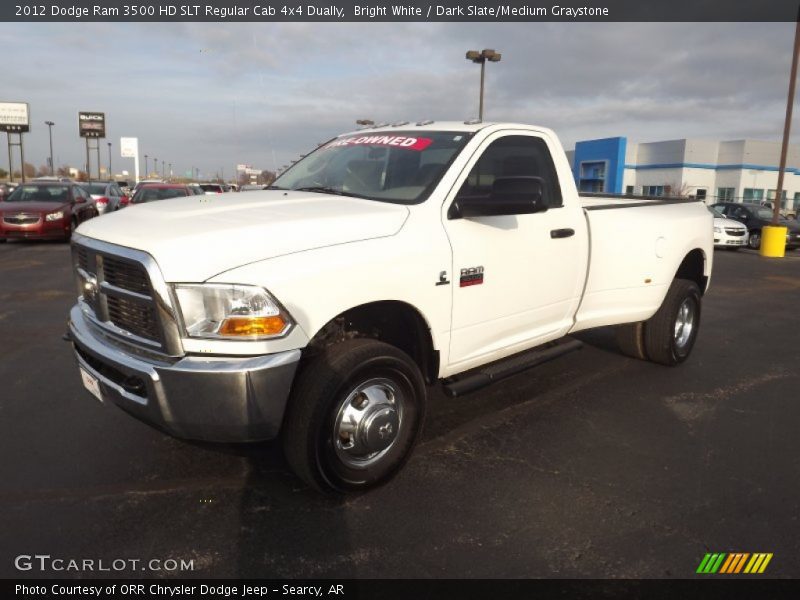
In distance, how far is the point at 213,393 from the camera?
2.68 meters

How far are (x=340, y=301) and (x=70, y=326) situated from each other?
1699 millimetres

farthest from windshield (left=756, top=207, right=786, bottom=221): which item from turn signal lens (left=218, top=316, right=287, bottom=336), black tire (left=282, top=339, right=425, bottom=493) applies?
turn signal lens (left=218, top=316, right=287, bottom=336)

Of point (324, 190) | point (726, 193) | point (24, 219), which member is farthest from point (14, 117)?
point (726, 193)

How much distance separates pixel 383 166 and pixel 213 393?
201 cm

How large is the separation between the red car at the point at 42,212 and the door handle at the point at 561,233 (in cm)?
1415

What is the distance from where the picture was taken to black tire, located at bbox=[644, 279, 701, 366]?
217 inches

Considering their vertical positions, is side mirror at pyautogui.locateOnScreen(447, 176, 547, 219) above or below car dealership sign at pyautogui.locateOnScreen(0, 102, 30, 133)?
below

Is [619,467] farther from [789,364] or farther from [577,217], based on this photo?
[789,364]

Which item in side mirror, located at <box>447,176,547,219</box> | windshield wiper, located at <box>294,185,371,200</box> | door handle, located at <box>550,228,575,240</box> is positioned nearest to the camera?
side mirror, located at <box>447,176,547,219</box>

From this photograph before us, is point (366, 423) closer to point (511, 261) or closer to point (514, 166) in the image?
point (511, 261)

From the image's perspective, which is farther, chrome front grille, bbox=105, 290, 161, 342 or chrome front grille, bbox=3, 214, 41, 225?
chrome front grille, bbox=3, 214, 41, 225

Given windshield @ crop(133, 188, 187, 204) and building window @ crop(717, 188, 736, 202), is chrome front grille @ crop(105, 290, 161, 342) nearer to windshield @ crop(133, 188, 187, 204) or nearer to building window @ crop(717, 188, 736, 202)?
windshield @ crop(133, 188, 187, 204)

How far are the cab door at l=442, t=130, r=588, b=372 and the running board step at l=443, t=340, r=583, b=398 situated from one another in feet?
0.29

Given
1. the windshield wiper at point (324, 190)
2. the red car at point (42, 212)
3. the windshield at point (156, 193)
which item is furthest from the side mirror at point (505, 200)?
the red car at point (42, 212)
